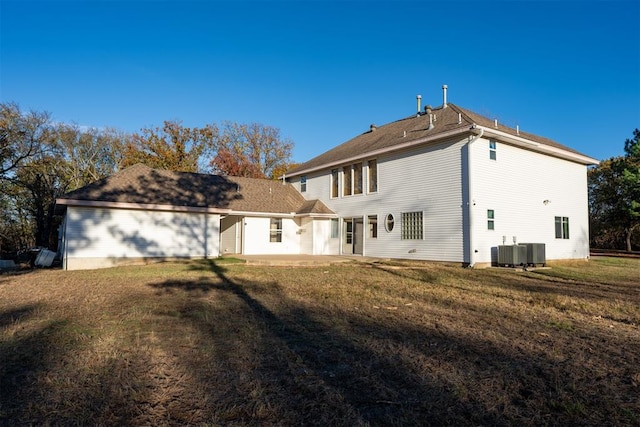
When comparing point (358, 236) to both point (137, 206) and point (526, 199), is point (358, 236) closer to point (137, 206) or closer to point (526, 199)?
point (526, 199)

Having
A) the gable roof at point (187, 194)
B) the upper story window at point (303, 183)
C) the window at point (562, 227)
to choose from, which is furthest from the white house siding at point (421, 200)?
the window at point (562, 227)

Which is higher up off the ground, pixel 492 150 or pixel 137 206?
pixel 492 150

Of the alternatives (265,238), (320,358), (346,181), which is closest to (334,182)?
(346,181)

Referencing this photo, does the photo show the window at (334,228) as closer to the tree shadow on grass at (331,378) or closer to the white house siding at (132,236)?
the white house siding at (132,236)

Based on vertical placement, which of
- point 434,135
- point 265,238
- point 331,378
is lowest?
point 331,378

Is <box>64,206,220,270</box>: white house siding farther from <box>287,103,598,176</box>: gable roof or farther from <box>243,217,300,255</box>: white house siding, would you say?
<box>287,103,598,176</box>: gable roof

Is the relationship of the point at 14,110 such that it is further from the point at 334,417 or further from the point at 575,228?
the point at 575,228

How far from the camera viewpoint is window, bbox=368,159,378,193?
753 inches

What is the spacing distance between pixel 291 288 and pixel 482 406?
680cm

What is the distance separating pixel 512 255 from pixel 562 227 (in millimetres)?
5667

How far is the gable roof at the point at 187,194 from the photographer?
16000 mm

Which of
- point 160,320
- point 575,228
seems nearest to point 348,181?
point 575,228

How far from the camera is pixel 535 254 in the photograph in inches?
598

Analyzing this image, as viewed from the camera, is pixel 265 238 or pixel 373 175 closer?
pixel 373 175
